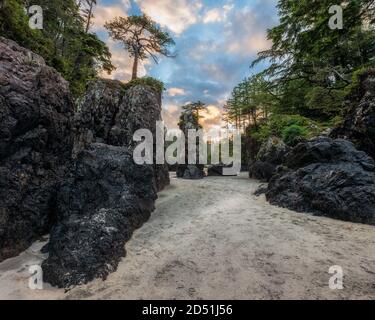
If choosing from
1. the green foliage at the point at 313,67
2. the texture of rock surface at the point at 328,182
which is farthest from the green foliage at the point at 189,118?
the texture of rock surface at the point at 328,182

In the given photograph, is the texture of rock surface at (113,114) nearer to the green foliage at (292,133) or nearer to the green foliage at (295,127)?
Answer: the green foliage at (292,133)

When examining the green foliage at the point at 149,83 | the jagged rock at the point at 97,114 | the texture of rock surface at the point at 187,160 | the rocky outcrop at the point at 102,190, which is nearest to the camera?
the rocky outcrop at the point at 102,190

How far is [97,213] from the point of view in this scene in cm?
594

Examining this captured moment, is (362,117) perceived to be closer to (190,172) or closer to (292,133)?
(292,133)

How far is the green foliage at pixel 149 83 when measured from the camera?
41.9ft

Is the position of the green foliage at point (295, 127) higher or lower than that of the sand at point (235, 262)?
higher

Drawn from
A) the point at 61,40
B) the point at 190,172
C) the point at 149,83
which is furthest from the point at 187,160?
the point at 61,40

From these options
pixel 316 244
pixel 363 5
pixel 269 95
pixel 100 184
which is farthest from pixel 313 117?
pixel 100 184

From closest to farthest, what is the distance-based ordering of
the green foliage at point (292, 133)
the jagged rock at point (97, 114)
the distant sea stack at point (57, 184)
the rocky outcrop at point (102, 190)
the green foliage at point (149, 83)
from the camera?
the rocky outcrop at point (102, 190)
the distant sea stack at point (57, 184)
the jagged rock at point (97, 114)
the green foliage at point (149, 83)
the green foliage at point (292, 133)

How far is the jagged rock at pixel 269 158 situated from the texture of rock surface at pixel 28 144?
41.0 feet

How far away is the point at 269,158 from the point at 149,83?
9470 millimetres

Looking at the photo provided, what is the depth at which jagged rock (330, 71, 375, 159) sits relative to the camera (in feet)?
26.6

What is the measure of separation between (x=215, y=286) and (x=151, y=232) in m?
3.16
